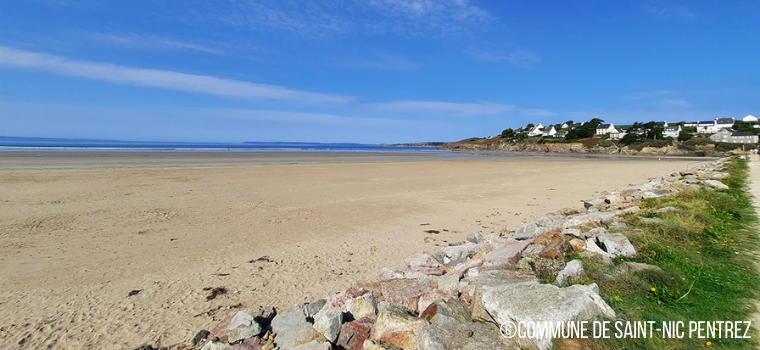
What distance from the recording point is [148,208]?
1102 centimetres

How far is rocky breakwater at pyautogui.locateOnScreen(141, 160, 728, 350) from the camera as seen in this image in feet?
9.58

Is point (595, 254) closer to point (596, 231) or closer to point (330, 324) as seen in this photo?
point (596, 231)

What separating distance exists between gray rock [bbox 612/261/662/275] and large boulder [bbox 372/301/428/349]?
7.82 ft

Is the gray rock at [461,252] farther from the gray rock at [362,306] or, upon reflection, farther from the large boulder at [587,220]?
the gray rock at [362,306]

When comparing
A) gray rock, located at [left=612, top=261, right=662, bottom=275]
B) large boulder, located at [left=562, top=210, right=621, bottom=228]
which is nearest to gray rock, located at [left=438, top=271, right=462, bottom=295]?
gray rock, located at [left=612, top=261, right=662, bottom=275]

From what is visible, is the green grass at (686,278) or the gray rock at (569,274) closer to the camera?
the green grass at (686,278)

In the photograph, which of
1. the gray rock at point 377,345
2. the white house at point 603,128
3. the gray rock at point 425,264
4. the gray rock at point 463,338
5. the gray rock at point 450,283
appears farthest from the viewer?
the white house at point 603,128

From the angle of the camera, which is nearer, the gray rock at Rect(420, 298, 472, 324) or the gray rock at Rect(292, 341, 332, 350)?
the gray rock at Rect(292, 341, 332, 350)

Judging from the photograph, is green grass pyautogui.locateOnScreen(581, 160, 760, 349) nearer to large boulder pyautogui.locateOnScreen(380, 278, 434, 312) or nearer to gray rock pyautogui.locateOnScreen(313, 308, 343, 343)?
large boulder pyautogui.locateOnScreen(380, 278, 434, 312)

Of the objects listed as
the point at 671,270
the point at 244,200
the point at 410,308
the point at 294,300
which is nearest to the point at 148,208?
the point at 244,200

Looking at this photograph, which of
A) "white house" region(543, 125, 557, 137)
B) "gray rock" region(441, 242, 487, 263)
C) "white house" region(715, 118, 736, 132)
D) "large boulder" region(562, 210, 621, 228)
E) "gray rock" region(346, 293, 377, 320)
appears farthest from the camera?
"white house" region(543, 125, 557, 137)

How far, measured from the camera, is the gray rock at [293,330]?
11.4ft

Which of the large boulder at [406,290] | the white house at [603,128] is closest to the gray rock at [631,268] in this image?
the large boulder at [406,290]

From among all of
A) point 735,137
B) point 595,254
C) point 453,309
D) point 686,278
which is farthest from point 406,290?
point 735,137
